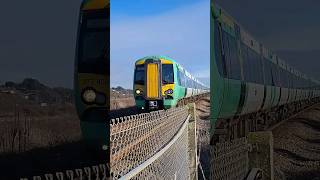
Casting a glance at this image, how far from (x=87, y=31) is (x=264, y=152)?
2.62 m

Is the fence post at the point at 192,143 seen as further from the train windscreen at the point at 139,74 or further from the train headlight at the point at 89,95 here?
the train headlight at the point at 89,95

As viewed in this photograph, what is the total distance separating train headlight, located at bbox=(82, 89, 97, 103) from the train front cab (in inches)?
6.4

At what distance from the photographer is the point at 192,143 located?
252 centimetres

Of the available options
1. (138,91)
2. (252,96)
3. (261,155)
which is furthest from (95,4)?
(252,96)

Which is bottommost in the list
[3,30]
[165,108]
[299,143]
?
[299,143]

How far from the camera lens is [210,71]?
5.98 ft

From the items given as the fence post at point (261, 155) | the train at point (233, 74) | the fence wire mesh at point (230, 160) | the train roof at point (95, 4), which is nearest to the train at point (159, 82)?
the train at point (233, 74)

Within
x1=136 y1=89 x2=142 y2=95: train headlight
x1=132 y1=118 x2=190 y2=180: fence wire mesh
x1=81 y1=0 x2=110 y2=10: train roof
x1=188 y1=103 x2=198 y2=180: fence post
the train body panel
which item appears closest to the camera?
x1=81 y1=0 x2=110 y2=10: train roof

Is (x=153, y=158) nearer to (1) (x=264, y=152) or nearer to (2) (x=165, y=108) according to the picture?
(2) (x=165, y=108)

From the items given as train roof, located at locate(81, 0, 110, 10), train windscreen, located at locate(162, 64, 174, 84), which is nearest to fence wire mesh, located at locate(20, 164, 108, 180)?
train windscreen, located at locate(162, 64, 174, 84)

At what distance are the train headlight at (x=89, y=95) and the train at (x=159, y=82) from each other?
0.52 ft

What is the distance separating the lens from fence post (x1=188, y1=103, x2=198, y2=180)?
2198 millimetres

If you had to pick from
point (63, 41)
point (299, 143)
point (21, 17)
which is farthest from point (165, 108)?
point (299, 143)

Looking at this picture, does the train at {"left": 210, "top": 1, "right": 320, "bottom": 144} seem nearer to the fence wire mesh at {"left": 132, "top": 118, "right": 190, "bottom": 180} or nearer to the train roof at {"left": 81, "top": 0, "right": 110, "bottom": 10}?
the fence wire mesh at {"left": 132, "top": 118, "right": 190, "bottom": 180}
